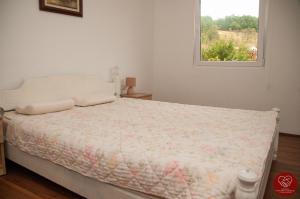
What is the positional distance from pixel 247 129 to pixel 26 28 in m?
2.52

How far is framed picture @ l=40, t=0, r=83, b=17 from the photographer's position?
3.05 m

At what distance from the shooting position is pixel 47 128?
2.17 m

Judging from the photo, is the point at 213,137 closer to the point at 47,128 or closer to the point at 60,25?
the point at 47,128

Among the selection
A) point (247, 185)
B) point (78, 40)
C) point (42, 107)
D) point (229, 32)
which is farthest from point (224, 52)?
point (247, 185)

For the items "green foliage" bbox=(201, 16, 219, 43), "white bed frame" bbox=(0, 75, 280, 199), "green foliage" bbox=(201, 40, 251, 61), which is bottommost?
"white bed frame" bbox=(0, 75, 280, 199)

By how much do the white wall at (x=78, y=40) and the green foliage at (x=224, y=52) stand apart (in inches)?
42.8

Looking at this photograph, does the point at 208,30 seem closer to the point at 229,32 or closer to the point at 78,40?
the point at 229,32

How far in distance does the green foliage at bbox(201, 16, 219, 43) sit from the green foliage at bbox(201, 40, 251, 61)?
0.41 ft

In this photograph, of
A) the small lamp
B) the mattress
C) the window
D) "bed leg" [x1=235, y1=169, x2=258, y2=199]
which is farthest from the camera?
the small lamp

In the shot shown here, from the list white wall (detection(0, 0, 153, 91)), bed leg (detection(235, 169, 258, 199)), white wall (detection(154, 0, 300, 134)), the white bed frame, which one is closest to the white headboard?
the white bed frame

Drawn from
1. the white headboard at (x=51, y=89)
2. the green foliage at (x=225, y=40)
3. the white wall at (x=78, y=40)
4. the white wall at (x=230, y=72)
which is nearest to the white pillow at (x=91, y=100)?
the white headboard at (x=51, y=89)

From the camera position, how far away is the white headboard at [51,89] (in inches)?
108

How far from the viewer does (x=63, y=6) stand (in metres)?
3.24

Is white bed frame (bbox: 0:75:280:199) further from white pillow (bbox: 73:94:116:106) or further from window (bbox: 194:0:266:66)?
window (bbox: 194:0:266:66)
